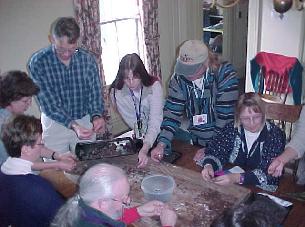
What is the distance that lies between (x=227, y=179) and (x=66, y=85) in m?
1.37

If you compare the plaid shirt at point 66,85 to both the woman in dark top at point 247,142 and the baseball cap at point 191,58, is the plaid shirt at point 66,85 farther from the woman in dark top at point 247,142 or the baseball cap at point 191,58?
the woman in dark top at point 247,142

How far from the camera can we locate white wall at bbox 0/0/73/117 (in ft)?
11.1

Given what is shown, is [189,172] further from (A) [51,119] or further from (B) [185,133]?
(A) [51,119]

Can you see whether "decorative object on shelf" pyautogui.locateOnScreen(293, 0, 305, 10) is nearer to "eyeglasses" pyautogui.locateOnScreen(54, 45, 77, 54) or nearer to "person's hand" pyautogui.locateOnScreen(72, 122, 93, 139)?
"eyeglasses" pyautogui.locateOnScreen(54, 45, 77, 54)

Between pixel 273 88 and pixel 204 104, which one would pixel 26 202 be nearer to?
pixel 204 104

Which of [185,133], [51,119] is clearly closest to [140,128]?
[185,133]

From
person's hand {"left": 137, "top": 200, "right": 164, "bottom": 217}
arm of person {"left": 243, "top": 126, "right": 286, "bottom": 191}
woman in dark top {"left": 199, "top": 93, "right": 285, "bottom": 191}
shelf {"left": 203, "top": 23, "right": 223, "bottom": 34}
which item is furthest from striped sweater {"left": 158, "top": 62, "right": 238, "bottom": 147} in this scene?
shelf {"left": 203, "top": 23, "right": 223, "bottom": 34}

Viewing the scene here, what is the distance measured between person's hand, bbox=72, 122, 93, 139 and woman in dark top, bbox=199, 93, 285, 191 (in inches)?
32.1

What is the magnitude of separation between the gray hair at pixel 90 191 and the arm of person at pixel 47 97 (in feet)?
4.26

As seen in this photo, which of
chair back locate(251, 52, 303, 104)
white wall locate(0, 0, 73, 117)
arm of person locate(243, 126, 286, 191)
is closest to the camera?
arm of person locate(243, 126, 286, 191)

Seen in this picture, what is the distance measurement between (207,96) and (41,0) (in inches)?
83.2

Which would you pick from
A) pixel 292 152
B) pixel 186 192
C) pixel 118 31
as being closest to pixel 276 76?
pixel 118 31

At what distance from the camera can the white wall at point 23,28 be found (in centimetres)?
340

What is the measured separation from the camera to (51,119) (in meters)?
2.61
